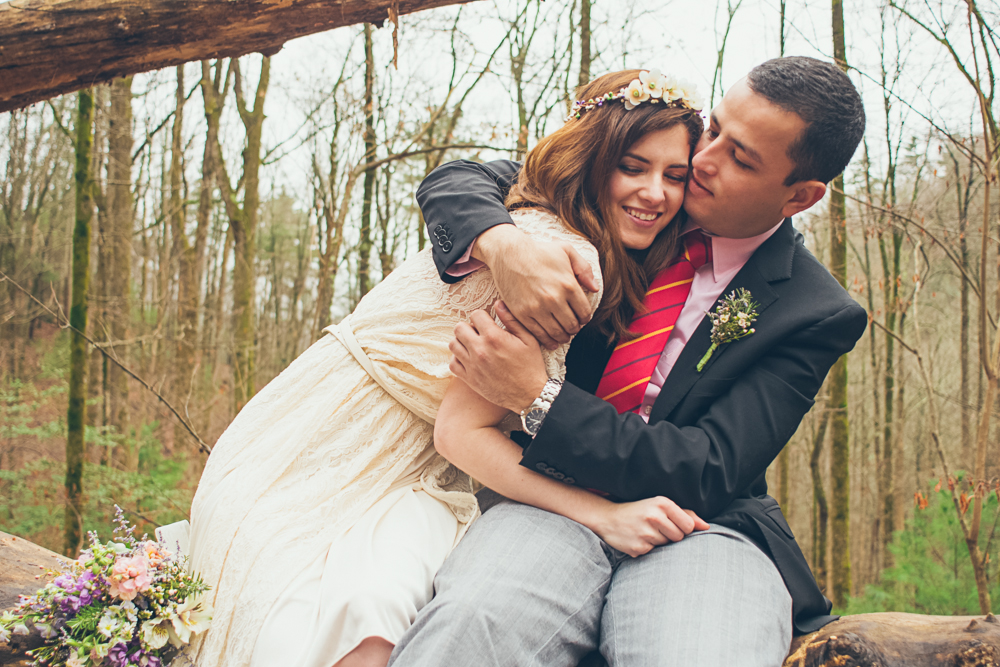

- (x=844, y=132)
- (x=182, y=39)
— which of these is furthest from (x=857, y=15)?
(x=182, y=39)

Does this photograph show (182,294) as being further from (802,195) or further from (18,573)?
(802,195)

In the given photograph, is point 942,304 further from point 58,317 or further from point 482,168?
point 58,317

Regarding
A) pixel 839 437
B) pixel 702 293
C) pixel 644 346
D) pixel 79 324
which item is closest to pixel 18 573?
pixel 644 346

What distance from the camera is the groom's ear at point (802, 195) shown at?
1838 mm

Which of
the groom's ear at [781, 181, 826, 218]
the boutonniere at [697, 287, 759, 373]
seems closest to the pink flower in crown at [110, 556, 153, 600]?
the boutonniere at [697, 287, 759, 373]

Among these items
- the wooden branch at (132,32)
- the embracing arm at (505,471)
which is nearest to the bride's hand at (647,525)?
the embracing arm at (505,471)

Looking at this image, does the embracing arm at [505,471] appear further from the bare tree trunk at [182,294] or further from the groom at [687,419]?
the bare tree trunk at [182,294]

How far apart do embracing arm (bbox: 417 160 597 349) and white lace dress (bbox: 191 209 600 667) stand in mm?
83

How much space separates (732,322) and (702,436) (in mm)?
357

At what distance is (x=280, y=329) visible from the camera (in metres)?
15.4

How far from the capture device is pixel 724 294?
1.82 meters

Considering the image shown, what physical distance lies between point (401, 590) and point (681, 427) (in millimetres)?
850

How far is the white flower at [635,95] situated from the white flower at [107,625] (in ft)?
6.03

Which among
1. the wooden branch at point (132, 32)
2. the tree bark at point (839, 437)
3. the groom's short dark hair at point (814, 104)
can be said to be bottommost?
the tree bark at point (839, 437)
